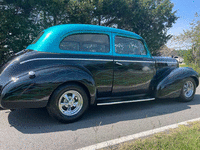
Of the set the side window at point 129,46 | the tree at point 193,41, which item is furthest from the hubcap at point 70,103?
the tree at point 193,41

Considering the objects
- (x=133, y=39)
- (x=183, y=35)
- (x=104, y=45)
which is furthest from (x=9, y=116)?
(x=183, y=35)

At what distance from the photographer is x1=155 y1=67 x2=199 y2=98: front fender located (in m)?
4.53

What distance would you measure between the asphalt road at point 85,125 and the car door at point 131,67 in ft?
1.78

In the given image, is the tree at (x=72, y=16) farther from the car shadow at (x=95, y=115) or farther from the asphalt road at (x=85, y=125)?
the asphalt road at (x=85, y=125)

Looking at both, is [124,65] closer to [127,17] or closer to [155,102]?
[155,102]

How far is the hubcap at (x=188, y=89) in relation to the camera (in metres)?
5.06

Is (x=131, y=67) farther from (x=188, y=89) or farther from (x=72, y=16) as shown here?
(x=72, y=16)

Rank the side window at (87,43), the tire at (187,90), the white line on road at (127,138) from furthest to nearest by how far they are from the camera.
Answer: the tire at (187,90) → the side window at (87,43) → the white line on road at (127,138)

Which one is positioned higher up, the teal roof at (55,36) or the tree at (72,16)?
the tree at (72,16)

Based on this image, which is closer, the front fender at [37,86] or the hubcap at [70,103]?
the front fender at [37,86]

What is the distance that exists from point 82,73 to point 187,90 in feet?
11.4

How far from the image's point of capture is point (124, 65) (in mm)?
4062

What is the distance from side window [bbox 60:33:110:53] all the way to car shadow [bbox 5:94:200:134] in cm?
150

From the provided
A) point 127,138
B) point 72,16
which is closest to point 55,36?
point 127,138
